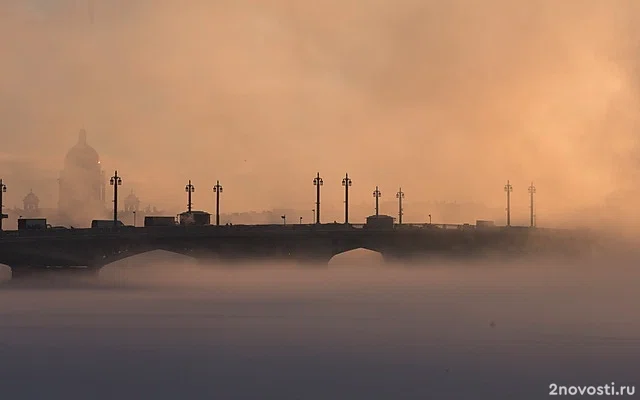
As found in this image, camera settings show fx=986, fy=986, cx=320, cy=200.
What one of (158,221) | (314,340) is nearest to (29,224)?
(158,221)

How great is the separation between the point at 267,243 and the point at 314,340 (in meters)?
73.3

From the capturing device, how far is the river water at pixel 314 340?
172 feet

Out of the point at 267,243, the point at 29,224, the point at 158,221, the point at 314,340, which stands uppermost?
the point at 158,221

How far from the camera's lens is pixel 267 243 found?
476 ft

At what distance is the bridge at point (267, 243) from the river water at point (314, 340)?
5.87 meters

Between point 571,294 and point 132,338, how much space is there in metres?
63.0

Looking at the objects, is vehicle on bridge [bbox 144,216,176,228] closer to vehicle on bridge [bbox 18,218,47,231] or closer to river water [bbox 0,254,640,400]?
vehicle on bridge [bbox 18,218,47,231]

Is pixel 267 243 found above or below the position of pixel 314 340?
above

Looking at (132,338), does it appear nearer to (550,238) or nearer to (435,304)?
(435,304)

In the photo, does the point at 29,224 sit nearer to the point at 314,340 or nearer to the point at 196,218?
the point at 196,218

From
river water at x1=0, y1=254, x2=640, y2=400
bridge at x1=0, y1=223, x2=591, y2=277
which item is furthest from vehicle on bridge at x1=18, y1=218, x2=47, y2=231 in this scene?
river water at x1=0, y1=254, x2=640, y2=400

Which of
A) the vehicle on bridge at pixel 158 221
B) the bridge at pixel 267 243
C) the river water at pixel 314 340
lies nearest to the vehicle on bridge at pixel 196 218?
the vehicle on bridge at pixel 158 221

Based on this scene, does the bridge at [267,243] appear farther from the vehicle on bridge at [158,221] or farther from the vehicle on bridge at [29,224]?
the vehicle on bridge at [29,224]

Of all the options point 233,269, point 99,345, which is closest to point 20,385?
point 99,345
